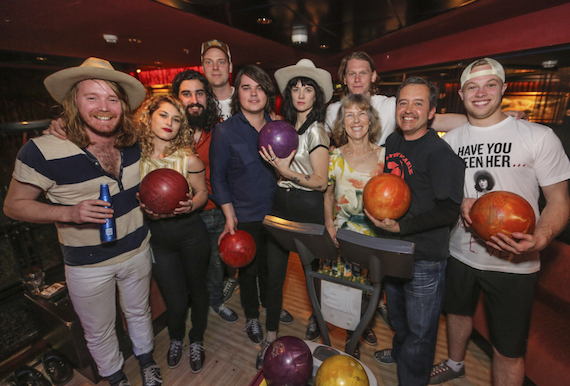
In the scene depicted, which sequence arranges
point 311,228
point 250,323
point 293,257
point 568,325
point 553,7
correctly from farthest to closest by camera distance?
point 293,257, point 553,7, point 250,323, point 568,325, point 311,228

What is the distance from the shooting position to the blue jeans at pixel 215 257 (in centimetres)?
261

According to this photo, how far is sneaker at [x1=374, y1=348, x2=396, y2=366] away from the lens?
2387 millimetres

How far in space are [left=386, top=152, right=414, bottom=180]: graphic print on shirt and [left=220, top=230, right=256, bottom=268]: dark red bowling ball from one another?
3.80 feet

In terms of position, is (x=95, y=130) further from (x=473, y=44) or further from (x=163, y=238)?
(x=473, y=44)

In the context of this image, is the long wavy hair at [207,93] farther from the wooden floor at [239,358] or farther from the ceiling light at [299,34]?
the ceiling light at [299,34]

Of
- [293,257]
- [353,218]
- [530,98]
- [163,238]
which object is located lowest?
[293,257]

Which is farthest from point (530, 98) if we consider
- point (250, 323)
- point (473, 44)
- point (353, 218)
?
point (250, 323)

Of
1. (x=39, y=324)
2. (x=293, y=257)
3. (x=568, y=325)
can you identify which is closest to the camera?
(x=568, y=325)

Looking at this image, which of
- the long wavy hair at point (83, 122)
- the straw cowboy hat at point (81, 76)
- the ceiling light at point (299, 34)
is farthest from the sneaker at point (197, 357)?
the ceiling light at point (299, 34)

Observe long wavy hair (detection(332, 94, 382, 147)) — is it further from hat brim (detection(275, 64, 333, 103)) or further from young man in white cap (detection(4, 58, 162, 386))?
young man in white cap (detection(4, 58, 162, 386))

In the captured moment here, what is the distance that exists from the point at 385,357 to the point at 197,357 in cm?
162

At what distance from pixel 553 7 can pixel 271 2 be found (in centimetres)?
359

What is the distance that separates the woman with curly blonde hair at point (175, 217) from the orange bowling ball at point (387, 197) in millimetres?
1223

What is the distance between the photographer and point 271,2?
12.8 ft
